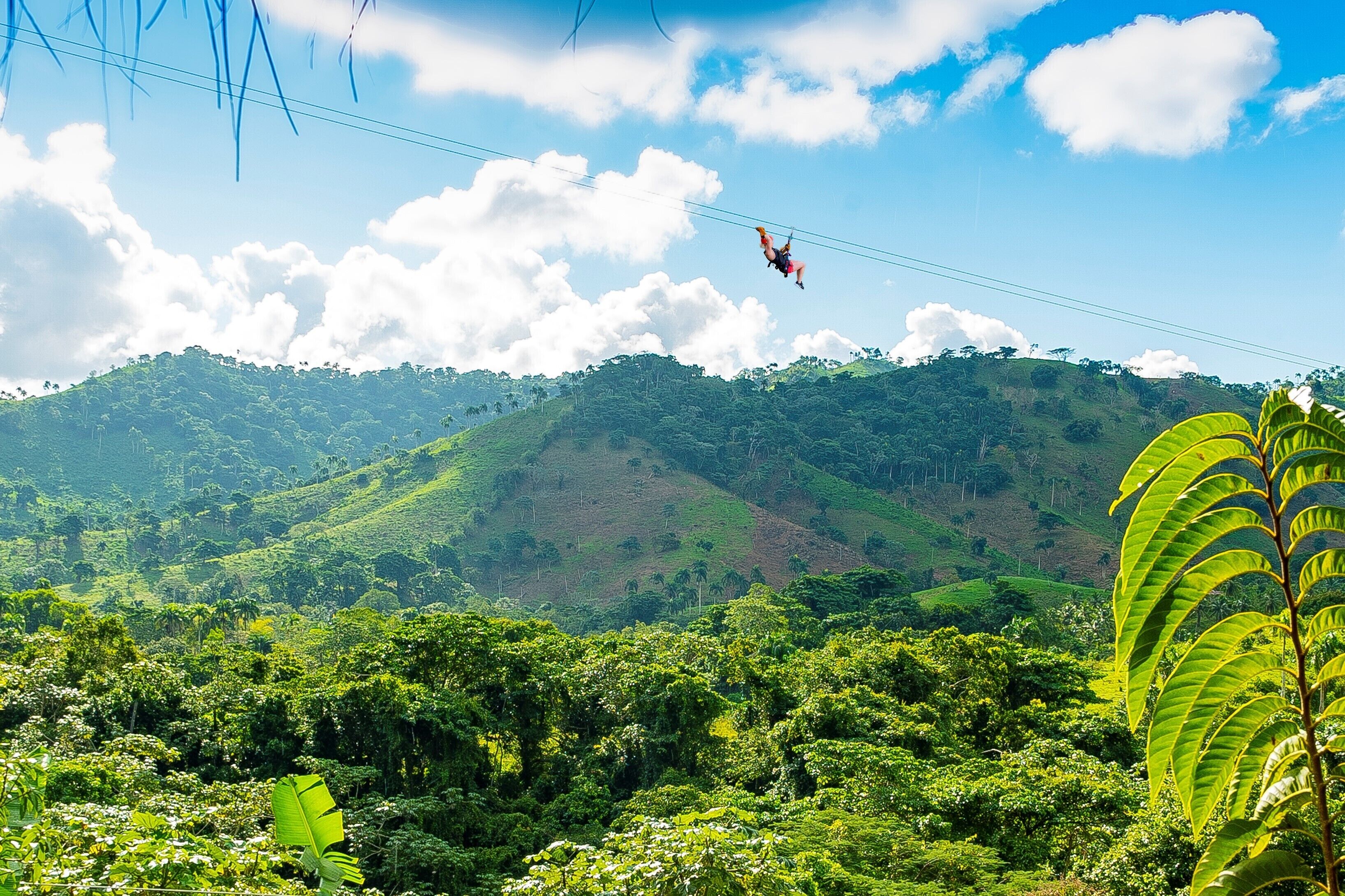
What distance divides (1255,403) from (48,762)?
426ft

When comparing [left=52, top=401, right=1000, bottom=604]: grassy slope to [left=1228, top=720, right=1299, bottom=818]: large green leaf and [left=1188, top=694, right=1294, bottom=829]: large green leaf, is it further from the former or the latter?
[left=1188, top=694, right=1294, bottom=829]: large green leaf

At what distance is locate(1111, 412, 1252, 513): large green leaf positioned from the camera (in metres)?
2.06

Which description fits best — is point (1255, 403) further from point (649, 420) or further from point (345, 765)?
point (345, 765)

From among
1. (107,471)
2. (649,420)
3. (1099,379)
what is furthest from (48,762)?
(107,471)

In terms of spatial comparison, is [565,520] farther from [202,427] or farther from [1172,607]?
[1172,607]

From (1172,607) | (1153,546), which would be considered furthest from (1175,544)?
(1172,607)

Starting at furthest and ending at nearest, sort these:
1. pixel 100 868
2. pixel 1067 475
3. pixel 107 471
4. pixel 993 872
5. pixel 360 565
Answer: pixel 107 471, pixel 1067 475, pixel 360 565, pixel 993 872, pixel 100 868

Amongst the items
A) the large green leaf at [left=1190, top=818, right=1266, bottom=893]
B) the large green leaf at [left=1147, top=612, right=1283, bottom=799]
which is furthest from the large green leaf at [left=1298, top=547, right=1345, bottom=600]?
the large green leaf at [left=1190, top=818, right=1266, bottom=893]

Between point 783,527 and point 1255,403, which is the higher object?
point 1255,403

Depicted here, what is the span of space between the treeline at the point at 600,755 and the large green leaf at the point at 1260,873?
647 centimetres

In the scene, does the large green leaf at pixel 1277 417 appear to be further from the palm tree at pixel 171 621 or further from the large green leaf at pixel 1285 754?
the palm tree at pixel 171 621

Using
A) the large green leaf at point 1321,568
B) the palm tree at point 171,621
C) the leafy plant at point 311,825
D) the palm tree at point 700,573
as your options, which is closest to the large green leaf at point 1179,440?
the large green leaf at point 1321,568

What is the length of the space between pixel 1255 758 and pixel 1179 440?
0.93 meters

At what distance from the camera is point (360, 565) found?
7819 cm
